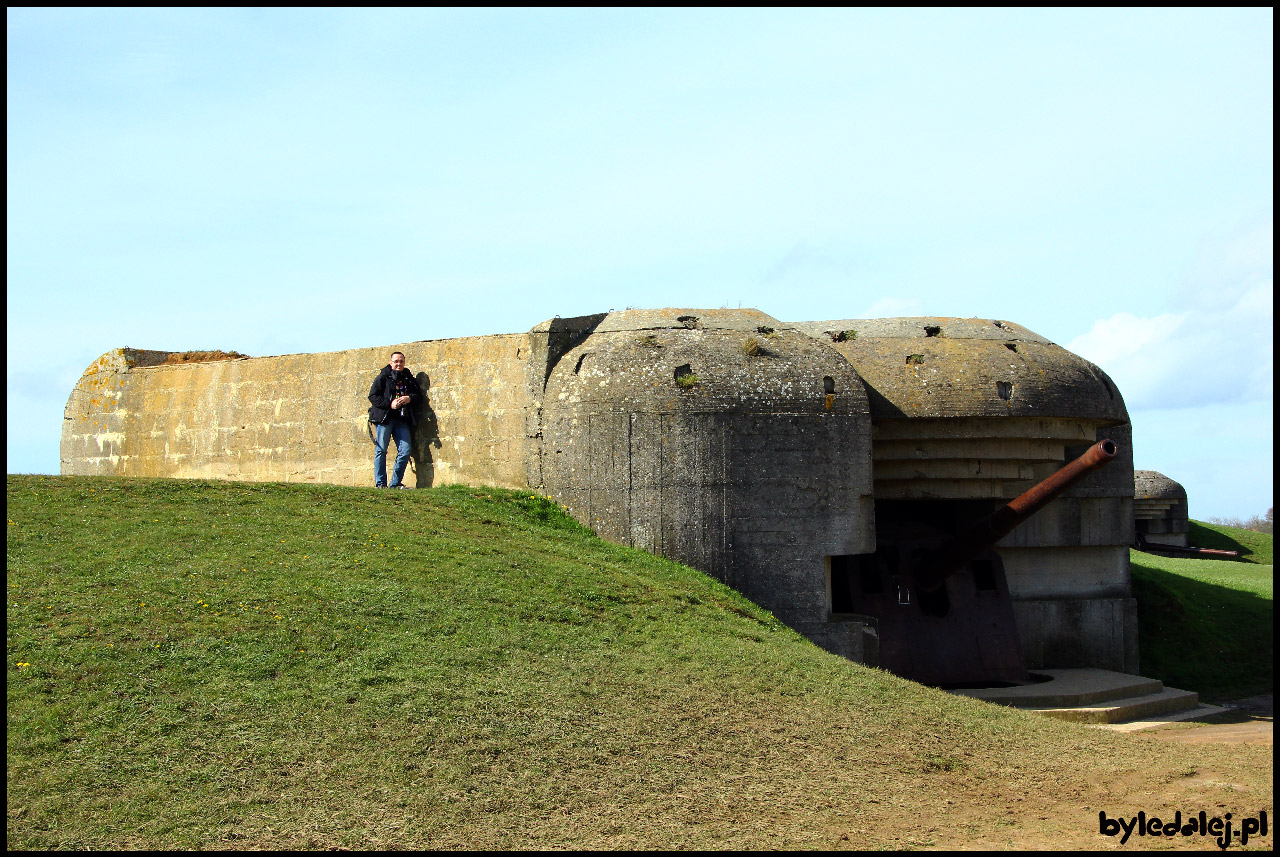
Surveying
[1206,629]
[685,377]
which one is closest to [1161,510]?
[1206,629]

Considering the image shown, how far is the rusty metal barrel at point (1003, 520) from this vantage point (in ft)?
39.9

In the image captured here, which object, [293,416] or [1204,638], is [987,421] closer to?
[1204,638]

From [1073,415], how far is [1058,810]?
25.8 ft

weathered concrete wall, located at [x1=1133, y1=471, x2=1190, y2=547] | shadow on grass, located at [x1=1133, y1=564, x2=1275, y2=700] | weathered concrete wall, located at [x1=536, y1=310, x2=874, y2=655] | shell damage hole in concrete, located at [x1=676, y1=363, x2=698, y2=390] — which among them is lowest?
shadow on grass, located at [x1=1133, y1=564, x2=1275, y2=700]

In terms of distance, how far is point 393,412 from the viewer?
46.5 feet

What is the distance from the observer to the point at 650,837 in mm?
6227

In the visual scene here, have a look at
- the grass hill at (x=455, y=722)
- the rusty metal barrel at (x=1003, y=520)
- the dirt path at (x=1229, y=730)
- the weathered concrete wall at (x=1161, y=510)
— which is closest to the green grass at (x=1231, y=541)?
the weathered concrete wall at (x=1161, y=510)

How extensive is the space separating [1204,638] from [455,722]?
13.8m

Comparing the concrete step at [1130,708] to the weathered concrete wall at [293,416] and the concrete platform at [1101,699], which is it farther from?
the weathered concrete wall at [293,416]

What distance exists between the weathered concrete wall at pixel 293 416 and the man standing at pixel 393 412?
9.6 inches

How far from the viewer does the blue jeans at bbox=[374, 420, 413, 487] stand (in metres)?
14.2

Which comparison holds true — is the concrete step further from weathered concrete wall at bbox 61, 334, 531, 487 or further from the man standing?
the man standing

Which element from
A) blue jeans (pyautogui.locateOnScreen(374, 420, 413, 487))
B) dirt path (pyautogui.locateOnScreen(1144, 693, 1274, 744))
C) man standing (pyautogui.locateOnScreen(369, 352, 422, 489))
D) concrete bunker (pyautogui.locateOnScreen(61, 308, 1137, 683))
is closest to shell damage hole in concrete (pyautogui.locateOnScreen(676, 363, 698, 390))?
concrete bunker (pyautogui.locateOnScreen(61, 308, 1137, 683))

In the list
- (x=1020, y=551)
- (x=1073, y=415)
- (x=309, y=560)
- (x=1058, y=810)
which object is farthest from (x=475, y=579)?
(x=1020, y=551)
